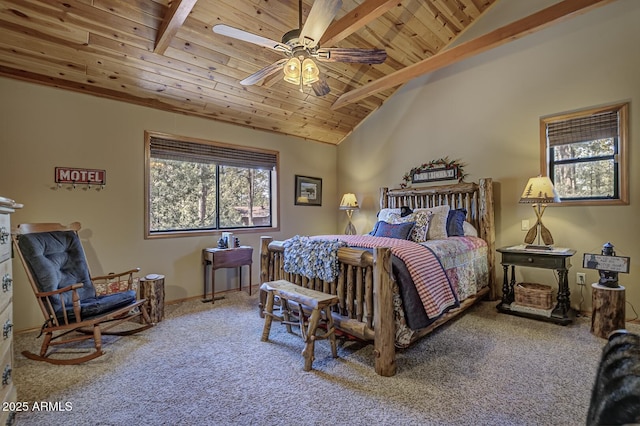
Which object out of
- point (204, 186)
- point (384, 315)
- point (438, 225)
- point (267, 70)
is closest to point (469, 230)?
point (438, 225)

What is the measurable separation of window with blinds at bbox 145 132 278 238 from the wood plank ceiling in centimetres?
49

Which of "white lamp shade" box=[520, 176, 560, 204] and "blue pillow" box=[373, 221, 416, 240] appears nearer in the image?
"white lamp shade" box=[520, 176, 560, 204]

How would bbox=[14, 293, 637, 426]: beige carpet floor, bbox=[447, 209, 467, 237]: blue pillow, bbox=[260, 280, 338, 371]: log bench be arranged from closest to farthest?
bbox=[14, 293, 637, 426]: beige carpet floor → bbox=[260, 280, 338, 371]: log bench → bbox=[447, 209, 467, 237]: blue pillow

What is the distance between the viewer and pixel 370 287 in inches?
91.7

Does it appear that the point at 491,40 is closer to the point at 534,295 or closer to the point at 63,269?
the point at 534,295

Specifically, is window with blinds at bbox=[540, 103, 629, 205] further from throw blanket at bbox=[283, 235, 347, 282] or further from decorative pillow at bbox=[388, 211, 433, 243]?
throw blanket at bbox=[283, 235, 347, 282]

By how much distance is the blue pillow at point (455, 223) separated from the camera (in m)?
3.77

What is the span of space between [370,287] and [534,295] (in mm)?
2209

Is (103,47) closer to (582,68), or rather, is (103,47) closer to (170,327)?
(170,327)

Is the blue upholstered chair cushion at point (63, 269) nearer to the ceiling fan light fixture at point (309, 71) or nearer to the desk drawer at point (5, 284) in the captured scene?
the desk drawer at point (5, 284)

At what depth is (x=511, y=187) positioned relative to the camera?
3.83 m

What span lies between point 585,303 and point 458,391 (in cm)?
251

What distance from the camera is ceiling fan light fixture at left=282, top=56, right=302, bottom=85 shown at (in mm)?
2459

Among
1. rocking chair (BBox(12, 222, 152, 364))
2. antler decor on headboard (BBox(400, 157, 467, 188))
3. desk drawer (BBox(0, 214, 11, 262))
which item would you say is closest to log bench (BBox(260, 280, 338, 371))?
rocking chair (BBox(12, 222, 152, 364))
